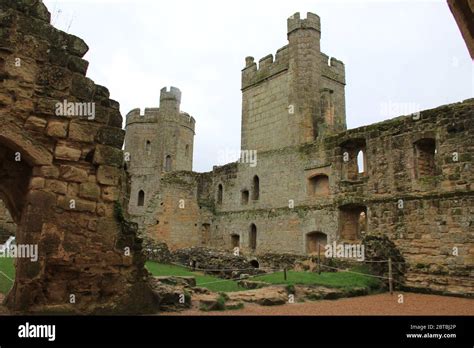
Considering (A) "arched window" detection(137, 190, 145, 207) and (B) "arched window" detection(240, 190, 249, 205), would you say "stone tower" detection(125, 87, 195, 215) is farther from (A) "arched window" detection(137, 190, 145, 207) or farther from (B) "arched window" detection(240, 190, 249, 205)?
(B) "arched window" detection(240, 190, 249, 205)

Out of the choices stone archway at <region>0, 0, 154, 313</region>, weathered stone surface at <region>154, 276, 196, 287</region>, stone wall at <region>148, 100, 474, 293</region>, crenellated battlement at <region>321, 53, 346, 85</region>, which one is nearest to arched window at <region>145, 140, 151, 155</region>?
stone wall at <region>148, 100, 474, 293</region>

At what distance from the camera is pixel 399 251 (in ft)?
44.0

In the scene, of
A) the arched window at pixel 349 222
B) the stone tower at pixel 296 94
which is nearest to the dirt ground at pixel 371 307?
the arched window at pixel 349 222

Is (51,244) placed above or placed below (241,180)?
below

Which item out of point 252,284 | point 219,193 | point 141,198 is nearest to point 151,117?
point 141,198

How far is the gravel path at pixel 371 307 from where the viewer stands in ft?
25.1

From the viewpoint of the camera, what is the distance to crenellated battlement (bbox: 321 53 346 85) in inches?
900

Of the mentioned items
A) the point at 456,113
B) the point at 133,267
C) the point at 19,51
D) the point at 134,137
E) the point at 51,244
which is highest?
the point at 134,137

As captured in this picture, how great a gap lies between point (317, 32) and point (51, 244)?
19250mm

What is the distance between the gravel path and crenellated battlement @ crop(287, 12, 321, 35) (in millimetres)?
15561

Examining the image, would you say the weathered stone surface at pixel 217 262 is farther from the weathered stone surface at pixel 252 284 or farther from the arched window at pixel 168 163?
the arched window at pixel 168 163
